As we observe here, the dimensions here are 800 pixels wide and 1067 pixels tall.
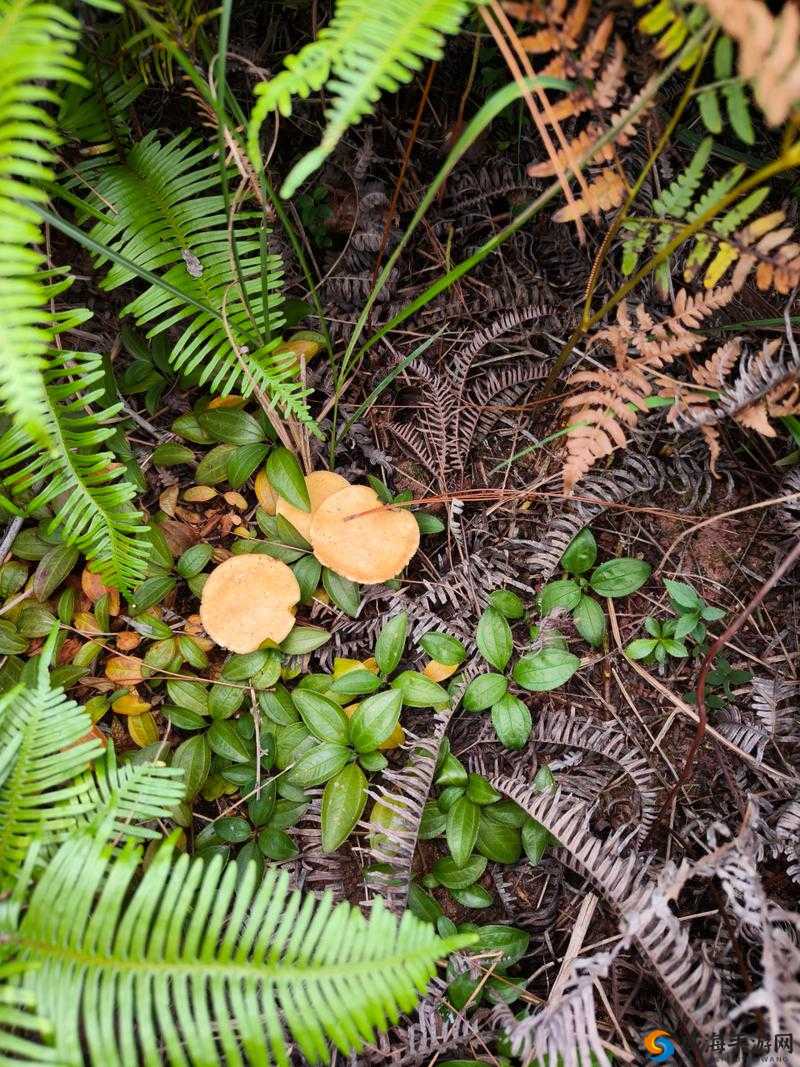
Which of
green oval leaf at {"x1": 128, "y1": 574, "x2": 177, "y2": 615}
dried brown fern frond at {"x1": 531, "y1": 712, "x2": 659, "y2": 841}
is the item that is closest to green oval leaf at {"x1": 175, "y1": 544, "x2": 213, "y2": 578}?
green oval leaf at {"x1": 128, "y1": 574, "x2": 177, "y2": 615}

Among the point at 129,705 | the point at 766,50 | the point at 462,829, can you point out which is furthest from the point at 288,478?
the point at 766,50

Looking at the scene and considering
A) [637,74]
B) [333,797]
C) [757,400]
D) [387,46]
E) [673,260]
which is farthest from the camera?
[673,260]

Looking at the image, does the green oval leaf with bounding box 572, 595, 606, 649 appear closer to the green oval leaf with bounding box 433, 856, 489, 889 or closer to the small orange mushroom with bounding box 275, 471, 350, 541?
the green oval leaf with bounding box 433, 856, 489, 889

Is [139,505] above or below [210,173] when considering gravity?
below

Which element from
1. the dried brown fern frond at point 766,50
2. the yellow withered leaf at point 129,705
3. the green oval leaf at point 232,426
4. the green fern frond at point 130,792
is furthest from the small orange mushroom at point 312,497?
the dried brown fern frond at point 766,50

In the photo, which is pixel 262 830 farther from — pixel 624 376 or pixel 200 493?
pixel 624 376

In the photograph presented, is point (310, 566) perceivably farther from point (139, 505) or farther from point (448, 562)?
point (139, 505)

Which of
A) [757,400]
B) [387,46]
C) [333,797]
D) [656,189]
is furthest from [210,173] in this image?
[333,797]
